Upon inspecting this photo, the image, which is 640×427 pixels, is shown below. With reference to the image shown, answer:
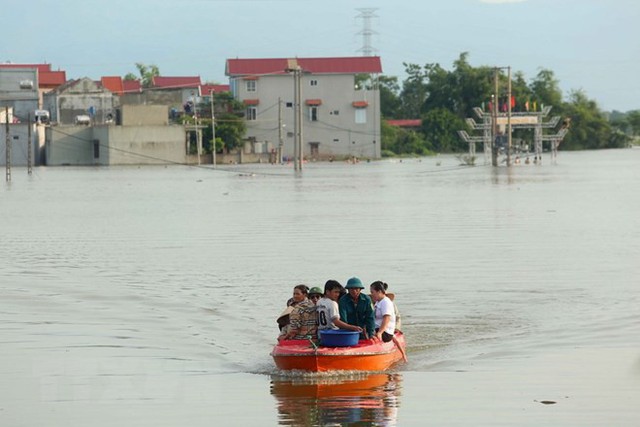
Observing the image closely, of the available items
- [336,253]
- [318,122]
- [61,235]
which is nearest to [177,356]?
[336,253]

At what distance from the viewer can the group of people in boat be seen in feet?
59.2

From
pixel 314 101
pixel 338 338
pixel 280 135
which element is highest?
pixel 314 101

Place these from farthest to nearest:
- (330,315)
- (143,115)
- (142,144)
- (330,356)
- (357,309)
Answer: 1. (142,144)
2. (143,115)
3. (357,309)
4. (330,315)
5. (330,356)

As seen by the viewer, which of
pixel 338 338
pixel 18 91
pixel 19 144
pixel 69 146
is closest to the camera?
pixel 338 338

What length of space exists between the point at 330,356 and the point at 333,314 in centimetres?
63

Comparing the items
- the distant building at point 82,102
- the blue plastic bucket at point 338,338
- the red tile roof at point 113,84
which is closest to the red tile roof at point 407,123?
the red tile roof at point 113,84

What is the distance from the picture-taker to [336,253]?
36562 millimetres

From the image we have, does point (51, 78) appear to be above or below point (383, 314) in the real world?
above

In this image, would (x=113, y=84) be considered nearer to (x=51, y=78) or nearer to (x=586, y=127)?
(x=51, y=78)

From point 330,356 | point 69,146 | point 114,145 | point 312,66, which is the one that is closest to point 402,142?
point 312,66

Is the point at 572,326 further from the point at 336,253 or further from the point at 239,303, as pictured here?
the point at 336,253

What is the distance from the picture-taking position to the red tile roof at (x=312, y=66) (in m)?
133

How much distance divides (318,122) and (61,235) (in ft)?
290

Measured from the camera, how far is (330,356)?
695 inches
